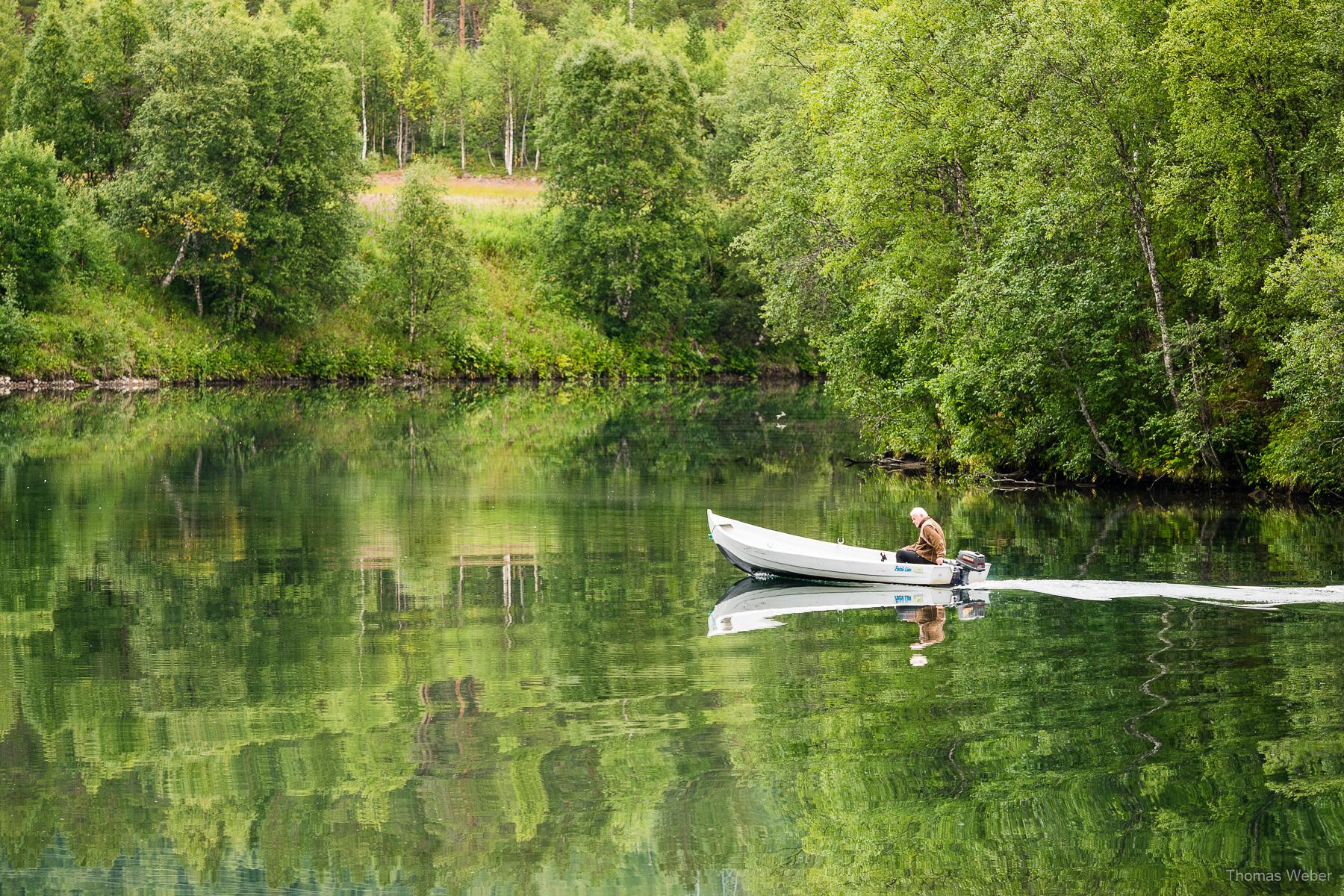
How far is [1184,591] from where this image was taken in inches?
906

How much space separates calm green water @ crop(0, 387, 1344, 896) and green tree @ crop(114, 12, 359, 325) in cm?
4145

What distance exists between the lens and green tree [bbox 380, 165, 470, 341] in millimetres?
76625

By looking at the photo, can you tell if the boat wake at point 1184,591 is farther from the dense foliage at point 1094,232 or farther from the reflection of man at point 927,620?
the dense foliage at point 1094,232

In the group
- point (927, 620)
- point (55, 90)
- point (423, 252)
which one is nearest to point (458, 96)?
point (423, 252)

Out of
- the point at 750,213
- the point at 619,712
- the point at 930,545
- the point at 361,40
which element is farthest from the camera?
the point at 361,40

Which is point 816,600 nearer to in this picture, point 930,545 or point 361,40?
point 930,545

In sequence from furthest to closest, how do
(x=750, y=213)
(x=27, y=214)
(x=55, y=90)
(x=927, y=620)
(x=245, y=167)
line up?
(x=750, y=213)
(x=55, y=90)
(x=245, y=167)
(x=27, y=214)
(x=927, y=620)

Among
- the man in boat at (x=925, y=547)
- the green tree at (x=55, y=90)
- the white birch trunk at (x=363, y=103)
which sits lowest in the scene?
the man in boat at (x=925, y=547)

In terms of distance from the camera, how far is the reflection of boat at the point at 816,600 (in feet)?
70.1

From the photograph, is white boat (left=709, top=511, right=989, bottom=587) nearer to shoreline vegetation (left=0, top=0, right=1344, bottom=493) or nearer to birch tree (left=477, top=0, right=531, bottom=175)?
shoreline vegetation (left=0, top=0, right=1344, bottom=493)

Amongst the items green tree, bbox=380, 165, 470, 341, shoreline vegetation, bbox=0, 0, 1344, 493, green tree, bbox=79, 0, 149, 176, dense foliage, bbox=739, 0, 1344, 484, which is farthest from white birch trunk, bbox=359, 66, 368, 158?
dense foliage, bbox=739, 0, 1344, 484

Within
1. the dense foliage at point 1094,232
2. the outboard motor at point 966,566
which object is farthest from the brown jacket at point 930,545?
the dense foliage at point 1094,232

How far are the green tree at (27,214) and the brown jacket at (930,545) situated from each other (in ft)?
170

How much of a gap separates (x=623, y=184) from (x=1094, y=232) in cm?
4991
